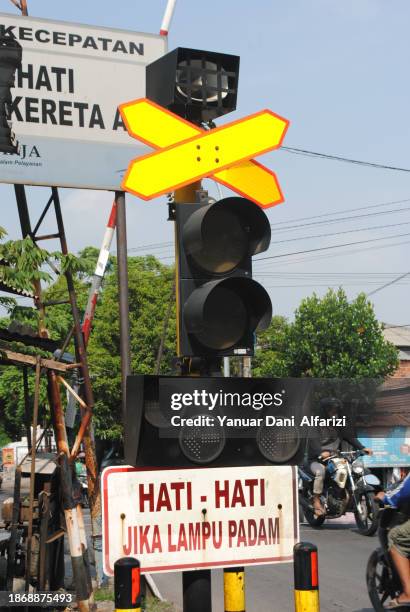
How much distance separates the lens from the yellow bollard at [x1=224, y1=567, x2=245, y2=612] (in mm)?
4723

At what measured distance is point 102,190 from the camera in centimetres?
1136

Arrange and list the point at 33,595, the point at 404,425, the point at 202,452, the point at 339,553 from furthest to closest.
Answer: the point at 404,425 → the point at 339,553 → the point at 33,595 → the point at 202,452

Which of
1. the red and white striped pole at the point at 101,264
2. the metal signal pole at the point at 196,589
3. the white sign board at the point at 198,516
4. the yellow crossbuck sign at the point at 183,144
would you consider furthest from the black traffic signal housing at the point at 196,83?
the red and white striped pole at the point at 101,264

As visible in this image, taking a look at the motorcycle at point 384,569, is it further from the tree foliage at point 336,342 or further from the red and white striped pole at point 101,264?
the tree foliage at point 336,342

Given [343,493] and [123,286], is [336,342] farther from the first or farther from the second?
[123,286]

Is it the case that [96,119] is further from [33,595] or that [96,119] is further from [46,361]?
[33,595]

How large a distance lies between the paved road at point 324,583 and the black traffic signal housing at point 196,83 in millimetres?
6012

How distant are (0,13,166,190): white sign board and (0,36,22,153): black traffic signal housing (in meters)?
0.07

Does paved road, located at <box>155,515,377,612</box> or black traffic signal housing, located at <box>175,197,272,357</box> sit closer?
black traffic signal housing, located at <box>175,197,272,357</box>

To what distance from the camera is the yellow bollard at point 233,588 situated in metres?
4.72

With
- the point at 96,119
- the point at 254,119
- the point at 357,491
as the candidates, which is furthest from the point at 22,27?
the point at 357,491

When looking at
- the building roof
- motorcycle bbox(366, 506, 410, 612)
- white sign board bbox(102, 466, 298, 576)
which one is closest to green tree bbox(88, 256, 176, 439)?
the building roof

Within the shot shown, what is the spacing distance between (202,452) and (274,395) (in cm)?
45
